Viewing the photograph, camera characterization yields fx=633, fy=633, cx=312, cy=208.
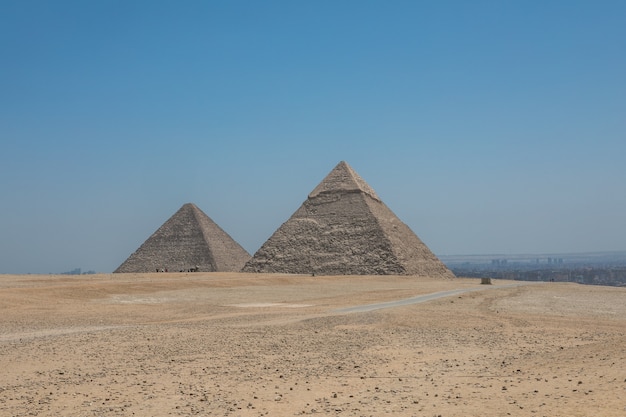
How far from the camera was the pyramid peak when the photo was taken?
234ft

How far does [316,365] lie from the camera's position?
10.6 metres

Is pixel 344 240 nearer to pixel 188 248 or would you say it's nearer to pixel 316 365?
pixel 188 248

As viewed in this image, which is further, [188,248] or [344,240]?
[188,248]

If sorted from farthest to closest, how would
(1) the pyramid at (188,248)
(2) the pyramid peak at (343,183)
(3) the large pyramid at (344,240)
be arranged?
1. (1) the pyramid at (188,248)
2. (2) the pyramid peak at (343,183)
3. (3) the large pyramid at (344,240)

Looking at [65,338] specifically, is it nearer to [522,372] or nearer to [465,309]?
[522,372]

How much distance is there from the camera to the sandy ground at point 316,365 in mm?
7770

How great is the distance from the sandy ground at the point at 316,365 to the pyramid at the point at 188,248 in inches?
2070

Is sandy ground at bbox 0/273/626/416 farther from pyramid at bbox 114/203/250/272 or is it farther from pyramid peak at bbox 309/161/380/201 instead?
pyramid at bbox 114/203/250/272

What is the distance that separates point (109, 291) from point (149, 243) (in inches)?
1897

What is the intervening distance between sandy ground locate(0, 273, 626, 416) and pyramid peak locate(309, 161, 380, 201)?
169 feet

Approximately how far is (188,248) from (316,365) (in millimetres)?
65505

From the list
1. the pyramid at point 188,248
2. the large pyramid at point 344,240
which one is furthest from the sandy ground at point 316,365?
the pyramid at point 188,248

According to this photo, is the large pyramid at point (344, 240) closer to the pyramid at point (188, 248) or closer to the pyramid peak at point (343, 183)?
the pyramid peak at point (343, 183)

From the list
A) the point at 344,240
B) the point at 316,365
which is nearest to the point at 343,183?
the point at 344,240
